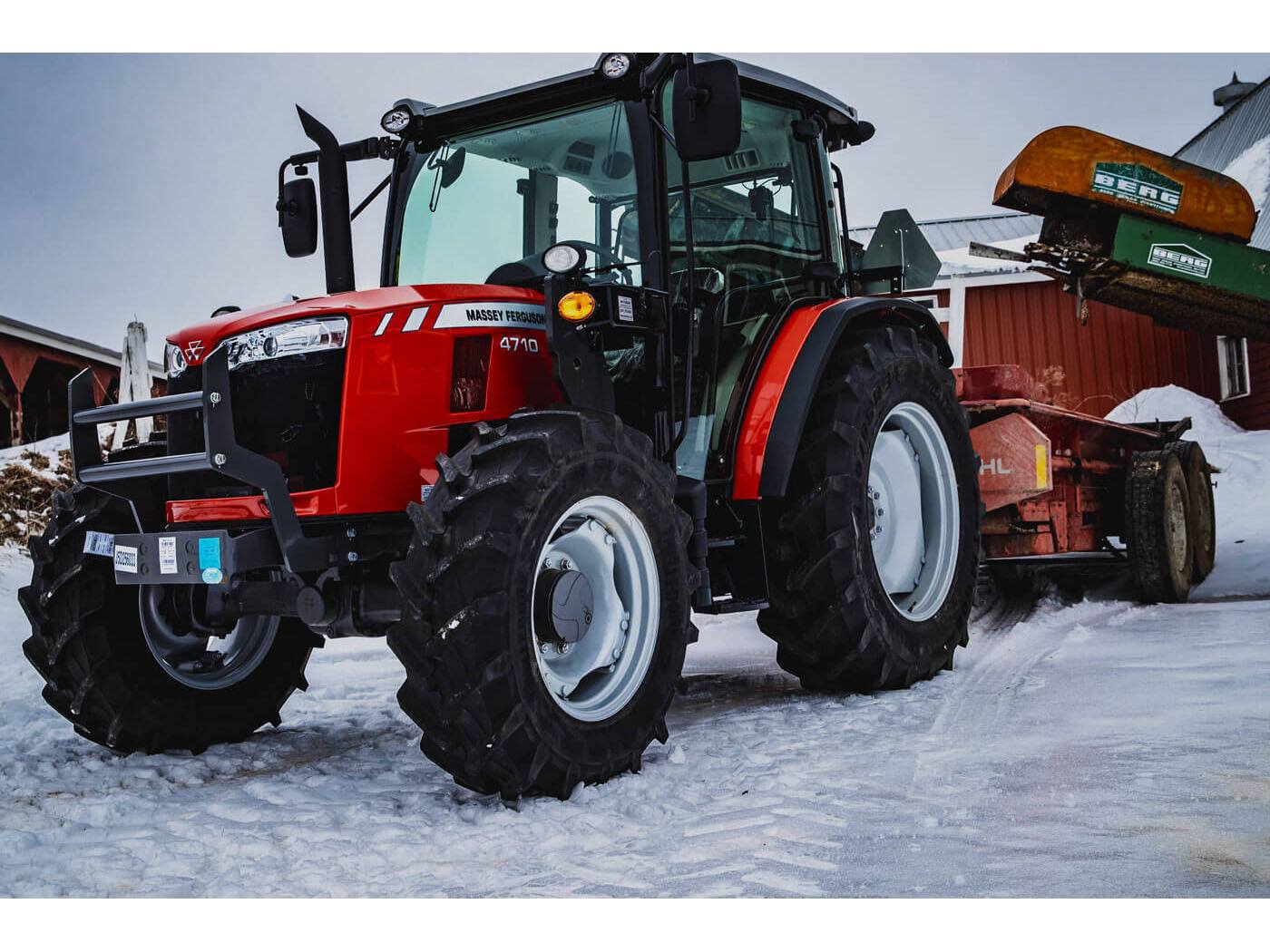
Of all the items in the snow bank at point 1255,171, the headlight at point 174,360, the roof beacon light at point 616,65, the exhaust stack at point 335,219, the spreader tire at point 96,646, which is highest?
the snow bank at point 1255,171

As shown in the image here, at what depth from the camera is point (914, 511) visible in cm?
494

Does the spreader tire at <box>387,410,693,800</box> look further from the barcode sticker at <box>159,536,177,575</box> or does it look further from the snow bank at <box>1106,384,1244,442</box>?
the snow bank at <box>1106,384,1244,442</box>

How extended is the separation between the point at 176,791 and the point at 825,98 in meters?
3.50

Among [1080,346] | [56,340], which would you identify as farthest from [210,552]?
[1080,346]

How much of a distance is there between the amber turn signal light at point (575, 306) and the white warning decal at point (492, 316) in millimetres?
125

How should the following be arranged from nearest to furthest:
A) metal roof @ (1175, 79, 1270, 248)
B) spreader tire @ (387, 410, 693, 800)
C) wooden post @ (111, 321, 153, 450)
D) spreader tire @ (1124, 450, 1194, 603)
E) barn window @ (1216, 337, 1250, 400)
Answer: spreader tire @ (387, 410, 693, 800) < spreader tire @ (1124, 450, 1194, 603) < wooden post @ (111, 321, 153, 450) < metal roof @ (1175, 79, 1270, 248) < barn window @ (1216, 337, 1250, 400)

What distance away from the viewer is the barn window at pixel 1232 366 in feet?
52.3

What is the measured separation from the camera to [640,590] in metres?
3.47

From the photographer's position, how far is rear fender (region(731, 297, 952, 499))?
4.07 meters

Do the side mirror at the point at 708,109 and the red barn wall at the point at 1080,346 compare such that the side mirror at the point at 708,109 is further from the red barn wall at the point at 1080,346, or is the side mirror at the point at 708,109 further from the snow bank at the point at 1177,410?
the red barn wall at the point at 1080,346

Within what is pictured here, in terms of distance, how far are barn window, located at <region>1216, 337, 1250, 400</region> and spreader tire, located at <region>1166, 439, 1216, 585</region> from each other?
344 inches

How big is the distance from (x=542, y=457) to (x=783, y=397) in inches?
52.8

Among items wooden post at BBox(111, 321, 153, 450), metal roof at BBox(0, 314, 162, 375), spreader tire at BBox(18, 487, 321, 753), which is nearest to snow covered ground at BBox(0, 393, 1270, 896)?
spreader tire at BBox(18, 487, 321, 753)

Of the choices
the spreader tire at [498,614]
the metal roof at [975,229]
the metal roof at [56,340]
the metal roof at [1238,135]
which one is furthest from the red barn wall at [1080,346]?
the spreader tire at [498,614]
